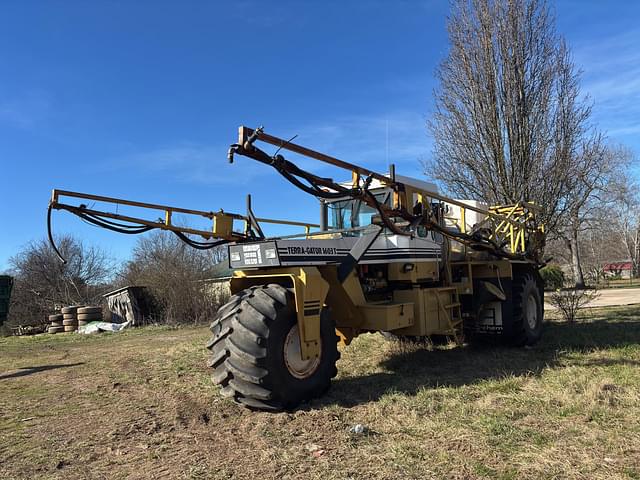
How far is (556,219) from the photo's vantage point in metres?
15.0

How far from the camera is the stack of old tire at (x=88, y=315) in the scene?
1880 cm

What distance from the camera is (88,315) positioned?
18.9 metres

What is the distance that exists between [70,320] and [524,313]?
16589 mm

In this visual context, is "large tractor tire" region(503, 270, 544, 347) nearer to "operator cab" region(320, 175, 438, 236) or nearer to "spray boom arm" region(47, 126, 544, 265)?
"spray boom arm" region(47, 126, 544, 265)

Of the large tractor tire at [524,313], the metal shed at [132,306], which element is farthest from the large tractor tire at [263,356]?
the metal shed at [132,306]

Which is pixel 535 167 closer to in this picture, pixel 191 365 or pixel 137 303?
pixel 191 365

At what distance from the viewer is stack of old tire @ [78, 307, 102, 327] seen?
18.8 meters

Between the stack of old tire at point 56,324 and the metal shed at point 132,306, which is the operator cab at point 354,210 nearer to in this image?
the metal shed at point 132,306

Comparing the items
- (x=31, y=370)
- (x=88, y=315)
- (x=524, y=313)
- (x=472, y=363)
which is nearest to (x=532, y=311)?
(x=524, y=313)

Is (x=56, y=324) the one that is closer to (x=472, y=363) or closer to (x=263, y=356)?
(x=472, y=363)

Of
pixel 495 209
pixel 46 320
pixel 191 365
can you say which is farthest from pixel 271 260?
pixel 46 320

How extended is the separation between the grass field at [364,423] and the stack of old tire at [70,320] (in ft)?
39.3

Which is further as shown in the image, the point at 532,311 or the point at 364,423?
the point at 532,311

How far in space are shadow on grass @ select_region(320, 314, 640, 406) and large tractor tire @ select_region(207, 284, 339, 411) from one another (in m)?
0.43
